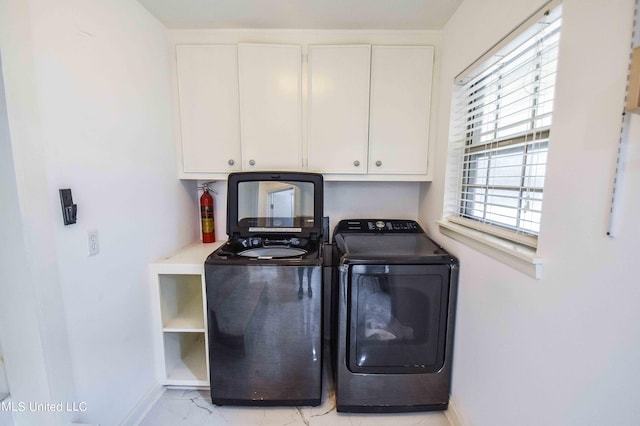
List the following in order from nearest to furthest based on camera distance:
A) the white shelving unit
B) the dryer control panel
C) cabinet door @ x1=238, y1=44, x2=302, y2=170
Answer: the white shelving unit
cabinet door @ x1=238, y1=44, x2=302, y2=170
the dryer control panel

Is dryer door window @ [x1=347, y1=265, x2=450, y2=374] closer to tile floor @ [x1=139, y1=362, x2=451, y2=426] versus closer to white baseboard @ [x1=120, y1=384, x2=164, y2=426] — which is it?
tile floor @ [x1=139, y1=362, x2=451, y2=426]

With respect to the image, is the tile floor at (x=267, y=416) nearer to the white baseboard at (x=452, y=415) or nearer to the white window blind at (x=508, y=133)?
the white baseboard at (x=452, y=415)

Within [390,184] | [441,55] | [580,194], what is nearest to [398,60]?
[441,55]

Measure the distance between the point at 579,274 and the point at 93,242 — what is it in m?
1.80

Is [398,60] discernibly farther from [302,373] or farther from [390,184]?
[302,373]

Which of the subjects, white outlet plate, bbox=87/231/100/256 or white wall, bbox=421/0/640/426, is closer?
white wall, bbox=421/0/640/426

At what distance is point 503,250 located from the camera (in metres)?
1.00

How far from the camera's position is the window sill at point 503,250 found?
87cm

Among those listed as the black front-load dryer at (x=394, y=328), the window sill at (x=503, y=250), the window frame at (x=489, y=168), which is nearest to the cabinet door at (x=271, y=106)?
the black front-load dryer at (x=394, y=328)

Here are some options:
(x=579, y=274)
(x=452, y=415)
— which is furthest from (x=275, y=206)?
(x=452, y=415)

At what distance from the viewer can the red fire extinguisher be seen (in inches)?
77.5

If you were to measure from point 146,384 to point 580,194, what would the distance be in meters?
2.18

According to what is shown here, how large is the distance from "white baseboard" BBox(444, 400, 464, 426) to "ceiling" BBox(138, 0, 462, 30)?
7.28 feet

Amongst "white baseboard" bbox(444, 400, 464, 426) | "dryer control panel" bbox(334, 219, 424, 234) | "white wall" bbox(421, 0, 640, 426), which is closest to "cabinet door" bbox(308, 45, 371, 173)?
"dryer control panel" bbox(334, 219, 424, 234)
